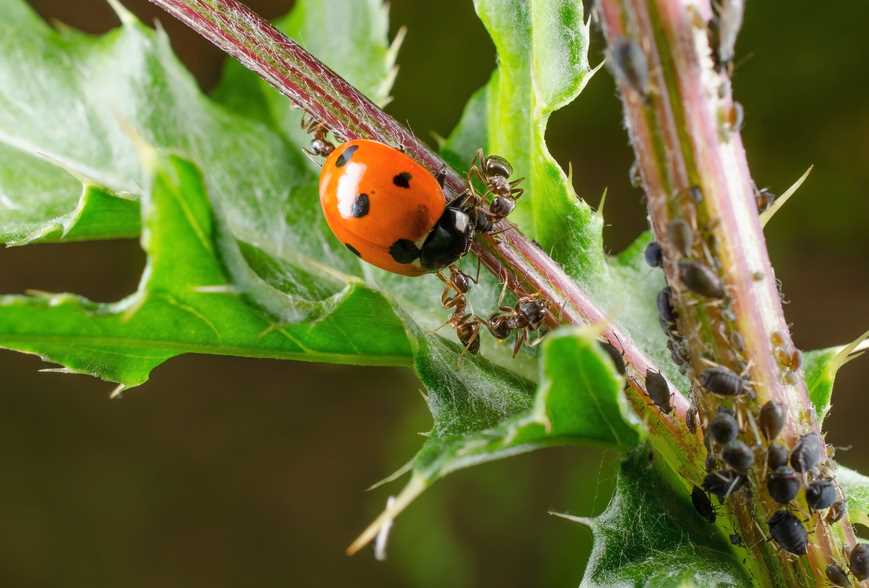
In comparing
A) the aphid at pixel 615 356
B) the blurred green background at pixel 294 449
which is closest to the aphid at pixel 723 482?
the aphid at pixel 615 356

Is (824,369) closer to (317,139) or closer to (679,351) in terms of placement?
(679,351)

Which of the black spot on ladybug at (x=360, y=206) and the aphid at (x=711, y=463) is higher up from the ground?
the aphid at (x=711, y=463)

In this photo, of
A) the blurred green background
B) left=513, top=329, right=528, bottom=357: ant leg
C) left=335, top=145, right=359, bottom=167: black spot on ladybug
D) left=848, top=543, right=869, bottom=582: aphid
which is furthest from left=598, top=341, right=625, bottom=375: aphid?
the blurred green background

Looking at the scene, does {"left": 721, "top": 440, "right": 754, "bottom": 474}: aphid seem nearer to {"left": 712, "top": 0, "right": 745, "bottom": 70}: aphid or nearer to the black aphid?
the black aphid

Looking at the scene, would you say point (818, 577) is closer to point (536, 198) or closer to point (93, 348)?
point (536, 198)

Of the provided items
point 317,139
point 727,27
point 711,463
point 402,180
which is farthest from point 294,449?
point 727,27

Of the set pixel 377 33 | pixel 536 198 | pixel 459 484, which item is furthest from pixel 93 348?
pixel 459 484

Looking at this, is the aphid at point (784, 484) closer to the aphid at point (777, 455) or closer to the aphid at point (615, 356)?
the aphid at point (777, 455)
